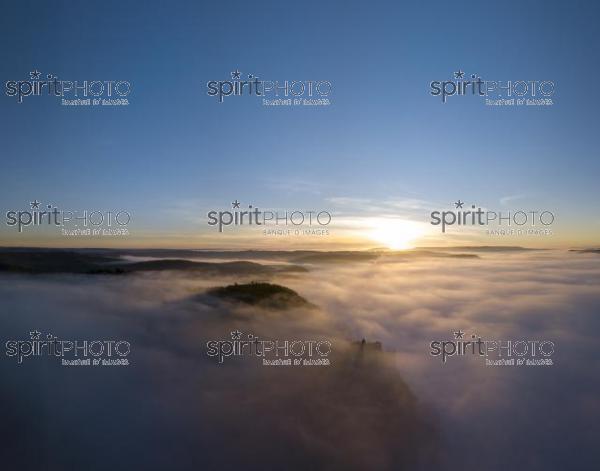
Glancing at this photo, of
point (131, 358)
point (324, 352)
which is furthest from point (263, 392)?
point (131, 358)

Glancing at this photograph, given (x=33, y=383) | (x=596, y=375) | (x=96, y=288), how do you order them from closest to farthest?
(x=33, y=383) → (x=596, y=375) → (x=96, y=288)

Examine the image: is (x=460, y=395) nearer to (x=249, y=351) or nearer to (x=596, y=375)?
(x=596, y=375)

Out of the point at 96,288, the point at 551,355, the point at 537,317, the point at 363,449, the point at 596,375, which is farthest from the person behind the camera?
the point at 96,288

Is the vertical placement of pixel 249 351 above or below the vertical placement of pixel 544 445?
→ above

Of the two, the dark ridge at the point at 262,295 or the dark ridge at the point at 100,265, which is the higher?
the dark ridge at the point at 100,265

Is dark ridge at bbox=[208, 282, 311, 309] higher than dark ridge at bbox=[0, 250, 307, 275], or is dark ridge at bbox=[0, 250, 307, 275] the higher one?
dark ridge at bbox=[0, 250, 307, 275]

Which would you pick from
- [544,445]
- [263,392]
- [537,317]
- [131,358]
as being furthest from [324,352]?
[537,317]

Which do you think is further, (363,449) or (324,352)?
(324,352)

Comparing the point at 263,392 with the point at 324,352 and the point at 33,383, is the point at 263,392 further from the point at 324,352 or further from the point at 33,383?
the point at 33,383

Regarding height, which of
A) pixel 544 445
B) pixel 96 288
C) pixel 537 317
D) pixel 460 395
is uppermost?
pixel 96 288
